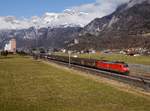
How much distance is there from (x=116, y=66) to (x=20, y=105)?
4174 cm

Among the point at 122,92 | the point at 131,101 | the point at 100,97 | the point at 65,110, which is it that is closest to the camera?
the point at 65,110

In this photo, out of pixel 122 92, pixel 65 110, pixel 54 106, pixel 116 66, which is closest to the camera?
pixel 65 110

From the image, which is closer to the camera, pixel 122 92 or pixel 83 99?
pixel 83 99

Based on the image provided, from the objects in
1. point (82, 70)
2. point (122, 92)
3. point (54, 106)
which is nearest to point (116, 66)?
point (82, 70)

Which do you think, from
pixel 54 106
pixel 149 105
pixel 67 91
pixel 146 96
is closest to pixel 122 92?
pixel 146 96

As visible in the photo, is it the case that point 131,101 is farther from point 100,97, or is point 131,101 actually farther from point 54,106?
point 54,106

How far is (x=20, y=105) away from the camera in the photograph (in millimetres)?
29422

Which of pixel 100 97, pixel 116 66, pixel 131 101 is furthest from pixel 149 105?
pixel 116 66

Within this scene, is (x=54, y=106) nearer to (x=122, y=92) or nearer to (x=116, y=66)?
(x=122, y=92)

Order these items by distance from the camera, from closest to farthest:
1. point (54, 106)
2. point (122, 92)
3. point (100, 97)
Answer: point (54, 106)
point (100, 97)
point (122, 92)

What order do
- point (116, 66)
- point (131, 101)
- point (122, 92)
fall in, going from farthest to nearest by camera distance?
point (116, 66) < point (122, 92) < point (131, 101)

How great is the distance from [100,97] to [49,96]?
17.6 ft

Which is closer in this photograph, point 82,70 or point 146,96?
point 146,96

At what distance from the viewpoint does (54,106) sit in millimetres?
29125
